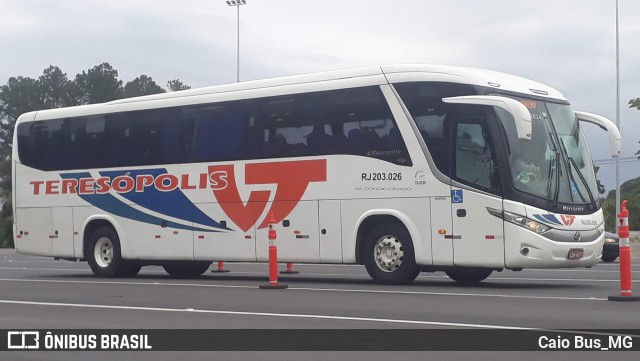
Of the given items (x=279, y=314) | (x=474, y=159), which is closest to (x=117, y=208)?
(x=474, y=159)

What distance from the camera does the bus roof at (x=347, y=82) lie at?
17.9m

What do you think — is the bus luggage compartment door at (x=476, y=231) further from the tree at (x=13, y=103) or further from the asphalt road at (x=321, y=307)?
the tree at (x=13, y=103)

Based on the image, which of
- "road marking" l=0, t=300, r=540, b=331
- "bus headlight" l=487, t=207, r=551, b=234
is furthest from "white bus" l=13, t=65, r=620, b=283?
"road marking" l=0, t=300, r=540, b=331

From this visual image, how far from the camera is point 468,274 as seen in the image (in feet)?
63.1

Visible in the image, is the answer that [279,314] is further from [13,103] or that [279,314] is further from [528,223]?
[13,103]

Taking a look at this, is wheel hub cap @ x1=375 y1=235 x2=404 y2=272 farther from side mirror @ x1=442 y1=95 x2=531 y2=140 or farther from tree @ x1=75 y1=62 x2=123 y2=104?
tree @ x1=75 y1=62 x2=123 y2=104

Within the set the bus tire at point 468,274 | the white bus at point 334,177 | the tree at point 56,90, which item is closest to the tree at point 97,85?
the tree at point 56,90

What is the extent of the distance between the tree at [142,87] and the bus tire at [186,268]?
86.9 meters

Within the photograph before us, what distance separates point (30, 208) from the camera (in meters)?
24.3

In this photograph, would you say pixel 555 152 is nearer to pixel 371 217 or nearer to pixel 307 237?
pixel 371 217

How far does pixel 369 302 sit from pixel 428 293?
173cm

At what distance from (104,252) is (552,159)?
10121 millimetres

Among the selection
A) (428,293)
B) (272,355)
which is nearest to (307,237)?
(428,293)

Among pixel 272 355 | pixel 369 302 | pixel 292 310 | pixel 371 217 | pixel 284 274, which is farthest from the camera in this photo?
pixel 284 274
